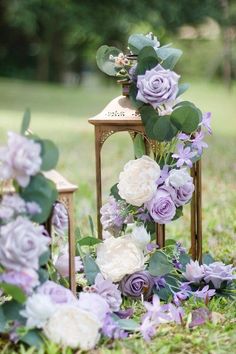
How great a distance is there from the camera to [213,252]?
3.76 metres

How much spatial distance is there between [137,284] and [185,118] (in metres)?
0.58

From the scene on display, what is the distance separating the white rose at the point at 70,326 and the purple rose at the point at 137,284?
57 centimetres

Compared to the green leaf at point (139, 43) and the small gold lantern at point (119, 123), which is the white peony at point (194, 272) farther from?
the green leaf at point (139, 43)

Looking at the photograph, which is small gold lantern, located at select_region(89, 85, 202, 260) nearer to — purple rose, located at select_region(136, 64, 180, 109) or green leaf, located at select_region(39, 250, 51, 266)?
purple rose, located at select_region(136, 64, 180, 109)

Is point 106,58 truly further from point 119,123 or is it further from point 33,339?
point 33,339

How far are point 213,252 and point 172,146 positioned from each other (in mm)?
974

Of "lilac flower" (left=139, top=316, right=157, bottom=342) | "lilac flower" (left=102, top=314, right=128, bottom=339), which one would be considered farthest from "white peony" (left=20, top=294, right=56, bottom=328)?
"lilac flower" (left=139, top=316, right=157, bottom=342)

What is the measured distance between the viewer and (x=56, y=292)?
238 centimetres

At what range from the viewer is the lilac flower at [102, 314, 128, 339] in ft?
7.95

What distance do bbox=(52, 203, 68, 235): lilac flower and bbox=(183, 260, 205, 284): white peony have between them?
0.55 meters

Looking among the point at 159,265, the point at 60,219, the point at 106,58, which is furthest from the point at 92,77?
the point at 60,219

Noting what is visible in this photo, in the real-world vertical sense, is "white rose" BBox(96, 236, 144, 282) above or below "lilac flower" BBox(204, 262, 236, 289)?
above

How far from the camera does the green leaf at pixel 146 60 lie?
282 cm

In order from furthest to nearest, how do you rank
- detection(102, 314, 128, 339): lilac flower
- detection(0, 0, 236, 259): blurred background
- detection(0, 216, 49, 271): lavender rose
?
detection(0, 0, 236, 259): blurred background
detection(102, 314, 128, 339): lilac flower
detection(0, 216, 49, 271): lavender rose
